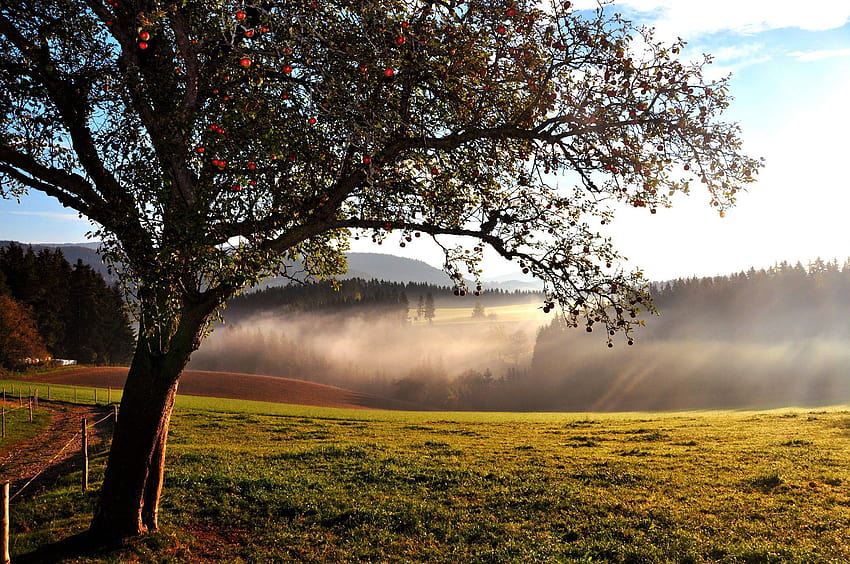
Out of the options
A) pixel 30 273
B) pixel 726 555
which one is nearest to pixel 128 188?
pixel 726 555

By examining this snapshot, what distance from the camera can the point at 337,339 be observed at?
184 m

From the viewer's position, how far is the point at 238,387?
83.5 meters

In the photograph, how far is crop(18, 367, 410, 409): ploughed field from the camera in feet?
234

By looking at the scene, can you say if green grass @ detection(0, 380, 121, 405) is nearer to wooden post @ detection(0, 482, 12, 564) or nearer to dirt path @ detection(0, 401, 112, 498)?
dirt path @ detection(0, 401, 112, 498)

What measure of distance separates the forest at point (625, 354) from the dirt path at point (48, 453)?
50.9 m

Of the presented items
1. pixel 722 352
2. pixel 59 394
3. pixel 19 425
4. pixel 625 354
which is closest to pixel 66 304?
pixel 59 394

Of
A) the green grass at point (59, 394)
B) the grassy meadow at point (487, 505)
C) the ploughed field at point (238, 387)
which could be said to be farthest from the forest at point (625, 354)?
the grassy meadow at point (487, 505)

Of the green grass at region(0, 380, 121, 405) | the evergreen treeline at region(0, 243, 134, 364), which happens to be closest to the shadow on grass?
the green grass at region(0, 380, 121, 405)

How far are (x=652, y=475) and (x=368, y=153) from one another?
1789 cm

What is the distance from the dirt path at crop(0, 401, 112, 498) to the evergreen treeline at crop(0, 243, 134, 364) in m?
46.9

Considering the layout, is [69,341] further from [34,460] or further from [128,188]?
[128,188]

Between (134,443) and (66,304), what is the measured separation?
97070 mm

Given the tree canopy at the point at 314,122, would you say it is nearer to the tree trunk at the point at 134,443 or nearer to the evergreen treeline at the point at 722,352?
the tree trunk at the point at 134,443

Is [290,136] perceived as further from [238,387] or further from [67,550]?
[238,387]
